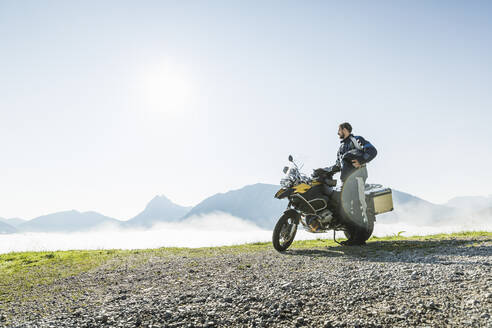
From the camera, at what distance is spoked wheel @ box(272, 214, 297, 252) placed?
28.4ft

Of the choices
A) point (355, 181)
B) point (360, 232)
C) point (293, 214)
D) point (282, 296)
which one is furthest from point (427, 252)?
point (282, 296)

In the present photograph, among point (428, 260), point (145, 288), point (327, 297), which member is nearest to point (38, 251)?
point (145, 288)

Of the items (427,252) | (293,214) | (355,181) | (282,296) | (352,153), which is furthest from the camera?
(355,181)

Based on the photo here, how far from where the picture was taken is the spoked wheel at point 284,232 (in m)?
8.65

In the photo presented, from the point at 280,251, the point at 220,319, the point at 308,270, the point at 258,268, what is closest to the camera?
the point at 220,319

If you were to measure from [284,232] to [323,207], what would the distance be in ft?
4.63

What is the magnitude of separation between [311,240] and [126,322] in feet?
30.9

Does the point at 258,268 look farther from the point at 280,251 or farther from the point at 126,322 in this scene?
the point at 126,322

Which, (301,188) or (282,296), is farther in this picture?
(301,188)

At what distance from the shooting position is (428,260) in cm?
602

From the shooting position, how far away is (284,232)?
8992 mm

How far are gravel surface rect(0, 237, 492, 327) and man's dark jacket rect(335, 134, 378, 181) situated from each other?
3.11 metres

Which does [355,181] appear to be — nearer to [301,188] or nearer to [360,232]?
[360,232]

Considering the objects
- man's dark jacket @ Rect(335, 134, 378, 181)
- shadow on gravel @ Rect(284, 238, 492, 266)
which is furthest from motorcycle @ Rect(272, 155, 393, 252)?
shadow on gravel @ Rect(284, 238, 492, 266)
